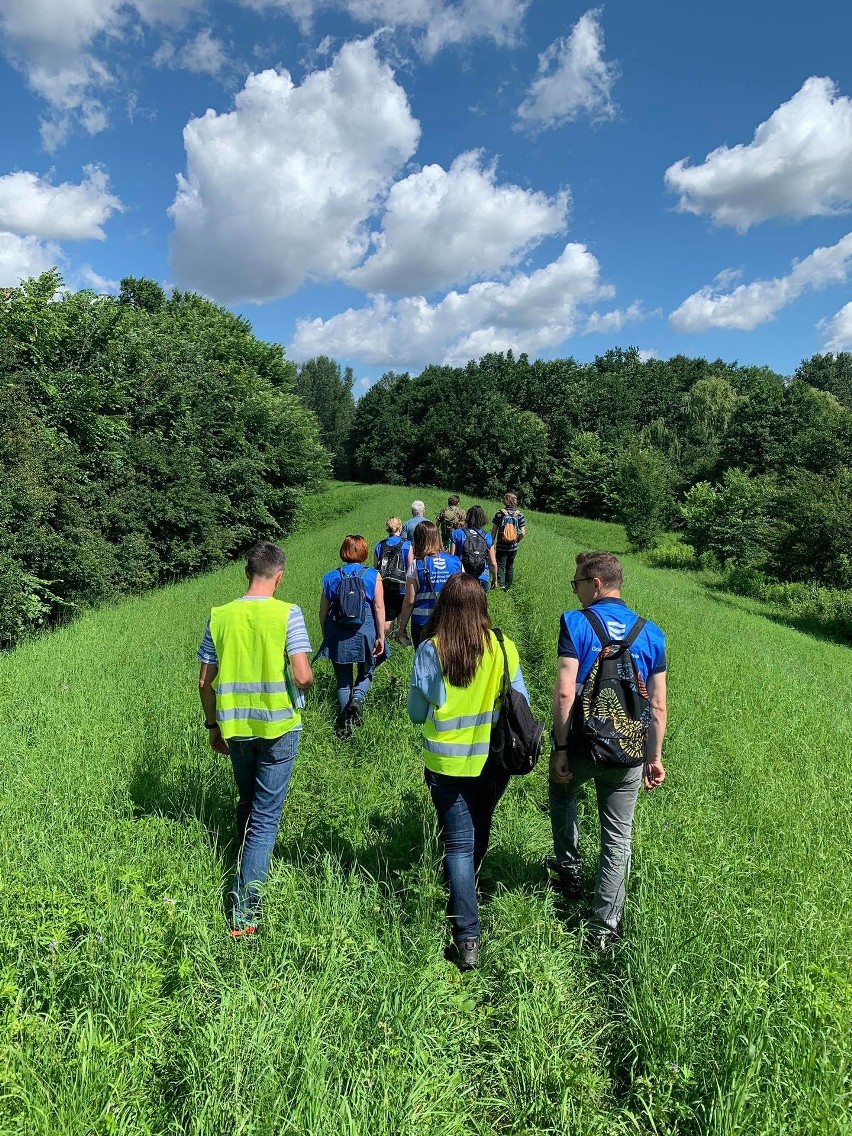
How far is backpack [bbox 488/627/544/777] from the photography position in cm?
281

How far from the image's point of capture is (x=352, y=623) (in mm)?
5227

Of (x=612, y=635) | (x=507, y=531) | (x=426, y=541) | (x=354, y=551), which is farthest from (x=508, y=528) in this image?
(x=612, y=635)

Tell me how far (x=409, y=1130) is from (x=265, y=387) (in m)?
30.2

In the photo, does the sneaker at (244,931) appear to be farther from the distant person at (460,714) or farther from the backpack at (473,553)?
the backpack at (473,553)

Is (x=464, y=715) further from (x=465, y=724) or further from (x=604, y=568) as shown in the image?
(x=604, y=568)

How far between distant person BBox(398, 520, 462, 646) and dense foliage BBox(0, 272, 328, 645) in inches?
362

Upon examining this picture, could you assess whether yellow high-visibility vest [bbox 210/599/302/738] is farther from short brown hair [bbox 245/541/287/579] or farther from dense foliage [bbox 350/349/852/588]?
dense foliage [bbox 350/349/852/588]

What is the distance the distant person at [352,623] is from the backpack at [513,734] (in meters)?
2.47

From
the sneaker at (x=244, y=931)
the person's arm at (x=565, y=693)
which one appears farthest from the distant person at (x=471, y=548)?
the sneaker at (x=244, y=931)

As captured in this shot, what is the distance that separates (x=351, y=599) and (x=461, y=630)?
97.4 inches

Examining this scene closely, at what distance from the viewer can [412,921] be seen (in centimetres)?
299

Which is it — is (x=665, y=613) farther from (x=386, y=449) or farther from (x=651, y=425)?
(x=386, y=449)

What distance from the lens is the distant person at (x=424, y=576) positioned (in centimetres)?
576

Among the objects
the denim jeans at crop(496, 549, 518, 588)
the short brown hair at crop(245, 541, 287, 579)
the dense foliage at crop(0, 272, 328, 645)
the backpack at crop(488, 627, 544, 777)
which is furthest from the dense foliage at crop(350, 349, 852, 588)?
the short brown hair at crop(245, 541, 287, 579)
